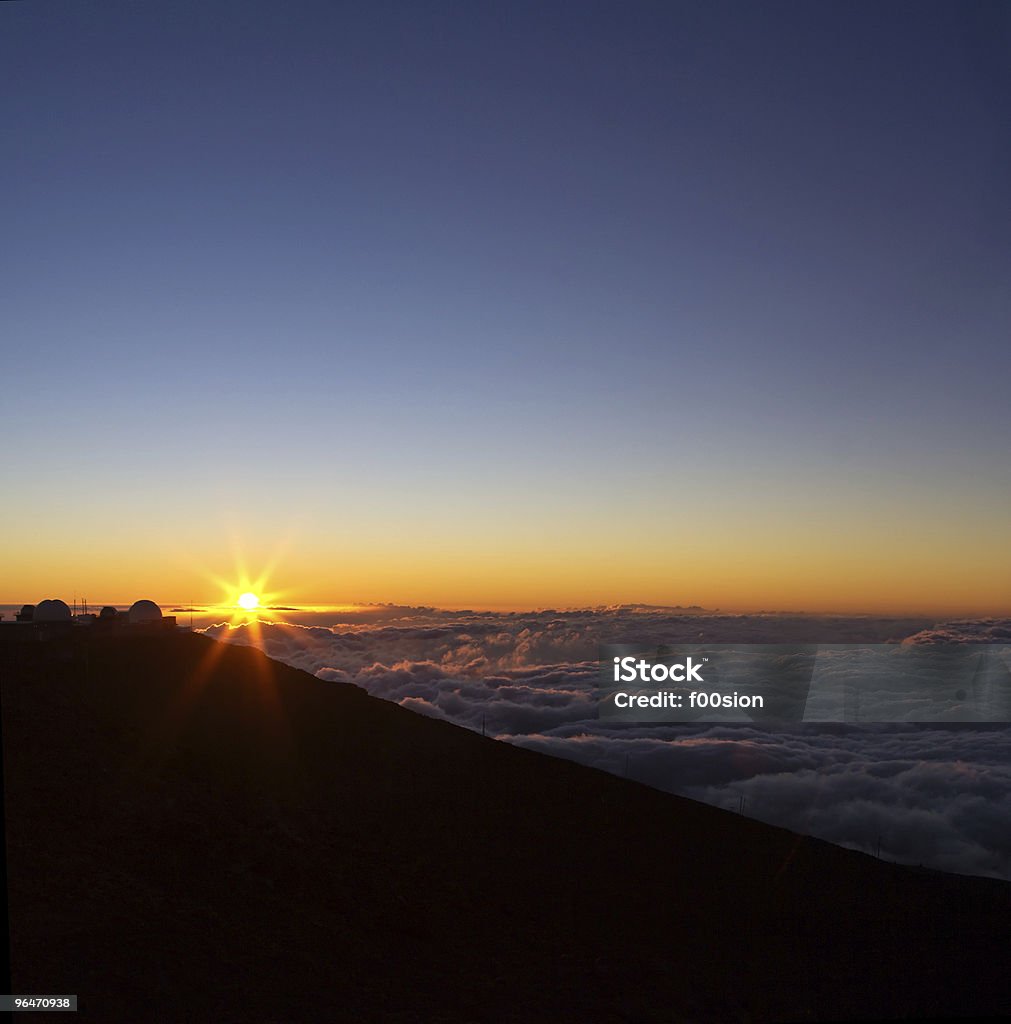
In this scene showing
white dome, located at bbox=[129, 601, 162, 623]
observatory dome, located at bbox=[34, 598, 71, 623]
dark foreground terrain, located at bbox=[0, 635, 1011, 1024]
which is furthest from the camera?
white dome, located at bbox=[129, 601, 162, 623]

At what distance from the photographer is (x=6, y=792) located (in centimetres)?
2811

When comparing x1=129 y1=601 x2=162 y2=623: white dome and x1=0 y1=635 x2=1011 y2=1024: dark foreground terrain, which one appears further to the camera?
x1=129 y1=601 x2=162 y2=623: white dome

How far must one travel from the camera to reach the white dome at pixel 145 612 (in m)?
50.1

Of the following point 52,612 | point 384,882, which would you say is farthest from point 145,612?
point 384,882

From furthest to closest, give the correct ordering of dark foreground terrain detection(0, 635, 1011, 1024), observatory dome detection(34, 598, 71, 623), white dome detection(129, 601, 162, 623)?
white dome detection(129, 601, 162, 623) < observatory dome detection(34, 598, 71, 623) < dark foreground terrain detection(0, 635, 1011, 1024)

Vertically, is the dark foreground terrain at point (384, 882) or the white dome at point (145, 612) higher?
the white dome at point (145, 612)

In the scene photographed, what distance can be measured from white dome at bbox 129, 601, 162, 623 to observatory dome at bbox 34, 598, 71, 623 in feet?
12.5

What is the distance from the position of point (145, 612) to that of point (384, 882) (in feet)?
87.4

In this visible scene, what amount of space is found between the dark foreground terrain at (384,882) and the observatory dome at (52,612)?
2704 millimetres

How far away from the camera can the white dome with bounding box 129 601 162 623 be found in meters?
50.1

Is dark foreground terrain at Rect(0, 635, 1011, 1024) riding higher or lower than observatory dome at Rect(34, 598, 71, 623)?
lower

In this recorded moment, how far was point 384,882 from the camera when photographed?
30969 mm

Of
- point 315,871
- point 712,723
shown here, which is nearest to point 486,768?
point 315,871

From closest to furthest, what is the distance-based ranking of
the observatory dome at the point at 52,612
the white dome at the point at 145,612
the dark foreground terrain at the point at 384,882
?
the dark foreground terrain at the point at 384,882
the observatory dome at the point at 52,612
the white dome at the point at 145,612
